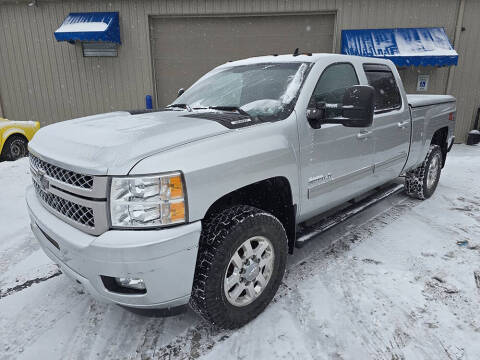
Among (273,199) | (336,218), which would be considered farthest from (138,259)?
(336,218)

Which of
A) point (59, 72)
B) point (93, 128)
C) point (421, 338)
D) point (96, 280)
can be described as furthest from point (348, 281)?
point (59, 72)

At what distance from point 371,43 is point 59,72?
9277 millimetres

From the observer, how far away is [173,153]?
191 centimetres

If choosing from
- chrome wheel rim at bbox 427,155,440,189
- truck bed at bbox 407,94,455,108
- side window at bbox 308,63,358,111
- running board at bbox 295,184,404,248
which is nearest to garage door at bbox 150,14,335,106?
truck bed at bbox 407,94,455,108

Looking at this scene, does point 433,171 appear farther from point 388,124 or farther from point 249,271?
point 249,271

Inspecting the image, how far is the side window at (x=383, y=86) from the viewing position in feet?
11.9

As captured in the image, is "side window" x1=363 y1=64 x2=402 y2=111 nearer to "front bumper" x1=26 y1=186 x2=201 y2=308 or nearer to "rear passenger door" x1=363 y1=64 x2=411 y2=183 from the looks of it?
"rear passenger door" x1=363 y1=64 x2=411 y2=183

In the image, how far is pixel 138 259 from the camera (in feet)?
5.85

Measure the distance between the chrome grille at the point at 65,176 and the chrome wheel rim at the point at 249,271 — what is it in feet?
3.24

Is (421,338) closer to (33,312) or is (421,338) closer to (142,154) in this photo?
(142,154)

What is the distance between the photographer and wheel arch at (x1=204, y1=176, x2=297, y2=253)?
2484 mm

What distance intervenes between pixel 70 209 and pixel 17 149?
6.70m

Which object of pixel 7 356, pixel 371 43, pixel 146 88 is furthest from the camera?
pixel 146 88

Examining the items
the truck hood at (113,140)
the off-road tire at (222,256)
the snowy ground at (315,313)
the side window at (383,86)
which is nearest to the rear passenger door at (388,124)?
the side window at (383,86)
